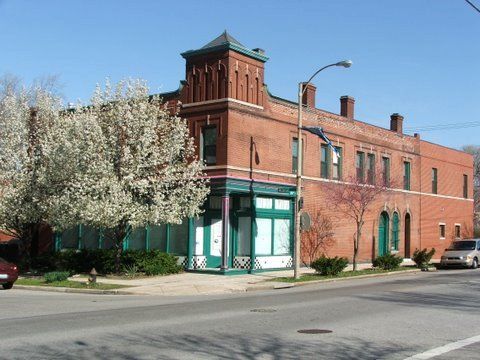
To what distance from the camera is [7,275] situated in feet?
71.2

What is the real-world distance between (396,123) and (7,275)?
26728 millimetres

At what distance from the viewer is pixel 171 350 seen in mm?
8898

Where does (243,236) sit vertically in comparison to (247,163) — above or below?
below

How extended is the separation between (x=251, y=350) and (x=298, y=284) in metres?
14.1

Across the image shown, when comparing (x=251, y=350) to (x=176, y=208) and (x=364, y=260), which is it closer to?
(x=176, y=208)

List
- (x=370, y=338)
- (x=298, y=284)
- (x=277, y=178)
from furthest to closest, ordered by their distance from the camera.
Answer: (x=277, y=178)
(x=298, y=284)
(x=370, y=338)

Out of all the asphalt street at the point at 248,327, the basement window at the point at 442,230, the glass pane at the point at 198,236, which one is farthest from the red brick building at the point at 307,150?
the asphalt street at the point at 248,327

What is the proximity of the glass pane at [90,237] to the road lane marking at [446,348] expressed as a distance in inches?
937

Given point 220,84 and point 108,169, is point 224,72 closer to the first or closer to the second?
point 220,84

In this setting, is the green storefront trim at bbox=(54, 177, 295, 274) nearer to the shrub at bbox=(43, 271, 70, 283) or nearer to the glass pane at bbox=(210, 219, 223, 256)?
the glass pane at bbox=(210, 219, 223, 256)

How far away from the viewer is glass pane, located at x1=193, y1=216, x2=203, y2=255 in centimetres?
2681

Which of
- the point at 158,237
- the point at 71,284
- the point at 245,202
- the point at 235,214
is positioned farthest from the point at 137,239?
the point at 71,284

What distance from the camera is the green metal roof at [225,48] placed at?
26062mm

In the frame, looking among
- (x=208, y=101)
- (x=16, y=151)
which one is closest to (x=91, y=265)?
(x=16, y=151)
